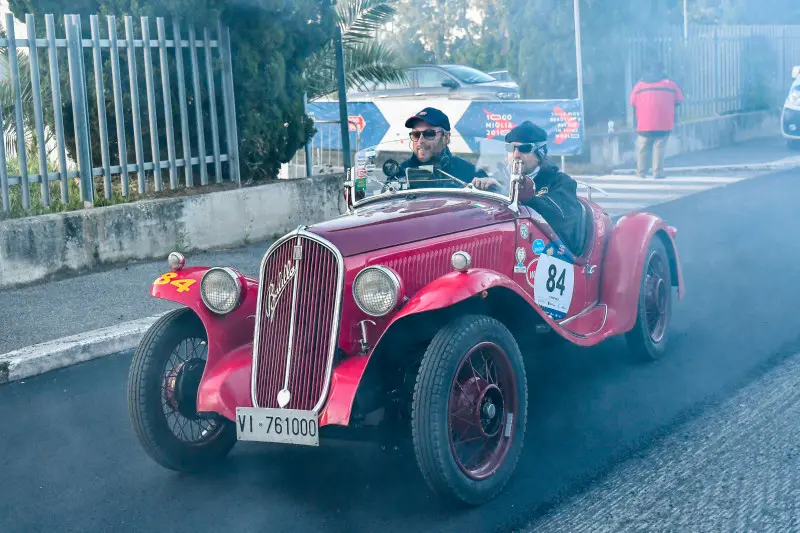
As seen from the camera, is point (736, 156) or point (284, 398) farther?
point (736, 156)

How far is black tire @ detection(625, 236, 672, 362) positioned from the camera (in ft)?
19.7

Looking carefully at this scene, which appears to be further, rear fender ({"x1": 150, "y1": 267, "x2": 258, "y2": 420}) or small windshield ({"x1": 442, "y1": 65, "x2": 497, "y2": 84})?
small windshield ({"x1": 442, "y1": 65, "x2": 497, "y2": 84})

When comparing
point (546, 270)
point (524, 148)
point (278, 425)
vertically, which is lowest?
point (278, 425)

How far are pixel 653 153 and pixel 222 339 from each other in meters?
12.2

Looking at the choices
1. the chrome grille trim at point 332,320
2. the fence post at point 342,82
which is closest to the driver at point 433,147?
the chrome grille trim at point 332,320

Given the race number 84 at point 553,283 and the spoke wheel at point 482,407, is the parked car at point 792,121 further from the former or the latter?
the spoke wheel at point 482,407

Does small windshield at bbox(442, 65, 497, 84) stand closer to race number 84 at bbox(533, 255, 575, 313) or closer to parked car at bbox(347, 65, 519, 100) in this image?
parked car at bbox(347, 65, 519, 100)

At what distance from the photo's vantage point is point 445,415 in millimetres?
4008

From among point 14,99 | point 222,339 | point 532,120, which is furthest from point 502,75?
point 222,339

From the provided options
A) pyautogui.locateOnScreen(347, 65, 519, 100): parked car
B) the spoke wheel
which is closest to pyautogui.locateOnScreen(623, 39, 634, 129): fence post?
pyautogui.locateOnScreen(347, 65, 519, 100): parked car

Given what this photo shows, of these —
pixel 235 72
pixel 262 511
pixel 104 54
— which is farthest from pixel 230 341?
pixel 235 72

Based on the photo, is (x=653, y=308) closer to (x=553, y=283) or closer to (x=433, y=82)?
(x=553, y=283)

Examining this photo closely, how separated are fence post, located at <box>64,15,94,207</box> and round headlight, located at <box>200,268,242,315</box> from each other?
464 centimetres

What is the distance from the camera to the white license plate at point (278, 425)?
404 cm
